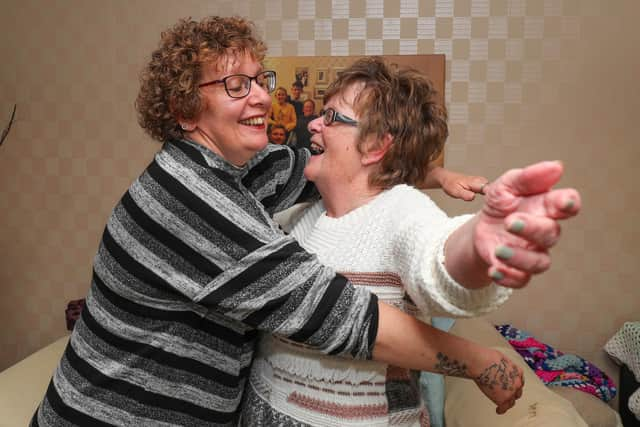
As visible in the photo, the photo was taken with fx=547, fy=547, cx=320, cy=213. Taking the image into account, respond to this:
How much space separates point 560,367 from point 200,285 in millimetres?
2090

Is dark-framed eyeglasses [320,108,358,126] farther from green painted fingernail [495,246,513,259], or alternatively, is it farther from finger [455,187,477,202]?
green painted fingernail [495,246,513,259]

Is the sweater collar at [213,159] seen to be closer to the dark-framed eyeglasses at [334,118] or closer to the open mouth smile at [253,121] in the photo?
the open mouth smile at [253,121]

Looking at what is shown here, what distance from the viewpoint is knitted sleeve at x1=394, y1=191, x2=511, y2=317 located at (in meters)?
0.84

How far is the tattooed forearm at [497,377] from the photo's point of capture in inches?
43.7

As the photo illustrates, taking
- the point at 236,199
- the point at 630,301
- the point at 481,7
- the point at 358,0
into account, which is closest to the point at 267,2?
the point at 358,0

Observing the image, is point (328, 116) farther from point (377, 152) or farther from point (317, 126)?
point (377, 152)

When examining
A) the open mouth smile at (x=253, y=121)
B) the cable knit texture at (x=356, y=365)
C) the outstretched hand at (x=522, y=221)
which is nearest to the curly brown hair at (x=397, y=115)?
the cable knit texture at (x=356, y=365)

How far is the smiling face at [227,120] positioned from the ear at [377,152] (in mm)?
252

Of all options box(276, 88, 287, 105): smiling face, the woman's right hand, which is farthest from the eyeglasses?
box(276, 88, 287, 105): smiling face

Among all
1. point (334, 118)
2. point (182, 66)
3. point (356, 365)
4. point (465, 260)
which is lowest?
point (356, 365)

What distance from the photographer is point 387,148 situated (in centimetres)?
133

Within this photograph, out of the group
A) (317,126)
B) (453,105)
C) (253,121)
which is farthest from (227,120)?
(453,105)

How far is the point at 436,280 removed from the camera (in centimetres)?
86

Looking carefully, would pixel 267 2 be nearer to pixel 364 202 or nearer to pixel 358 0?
pixel 358 0
